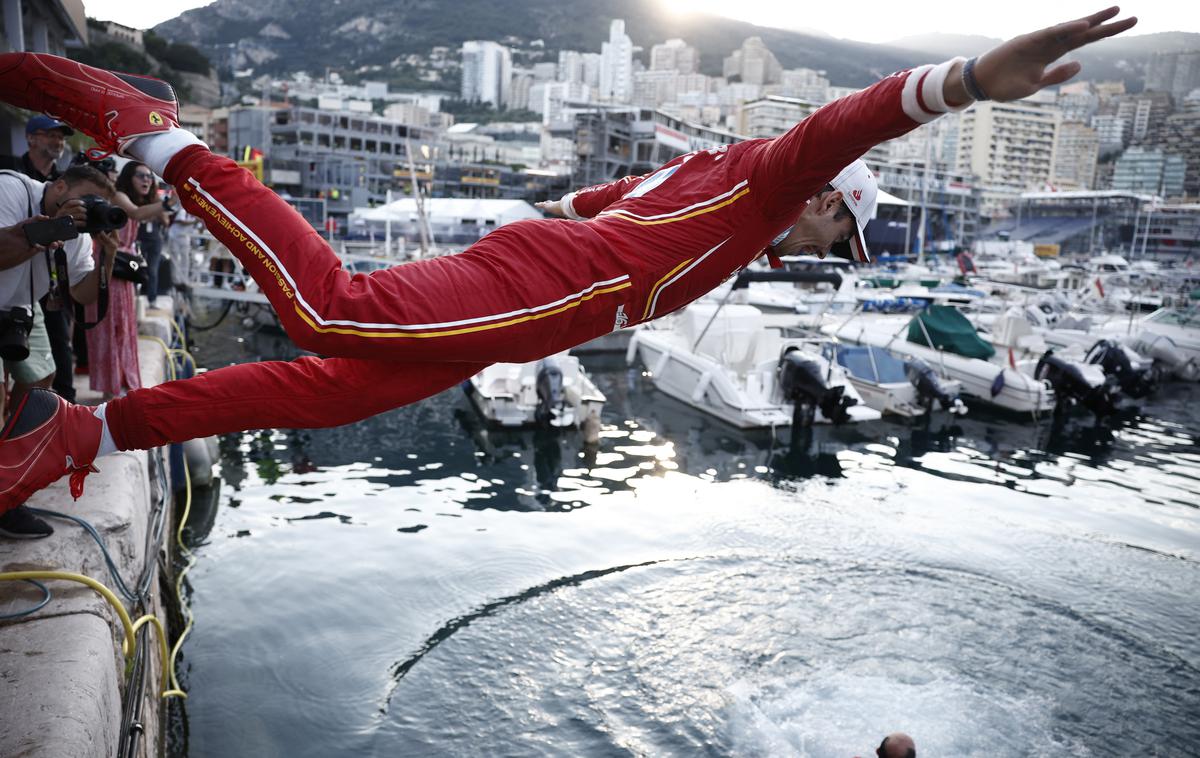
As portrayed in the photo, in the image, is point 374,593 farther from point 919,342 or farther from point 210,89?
point 210,89

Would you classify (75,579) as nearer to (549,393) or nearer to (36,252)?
(36,252)

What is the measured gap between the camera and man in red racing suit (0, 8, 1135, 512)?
8.56 ft

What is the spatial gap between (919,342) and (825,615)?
46.3ft

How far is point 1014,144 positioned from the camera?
474ft

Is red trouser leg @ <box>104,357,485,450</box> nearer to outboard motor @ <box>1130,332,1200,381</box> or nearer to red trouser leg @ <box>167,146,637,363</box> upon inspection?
red trouser leg @ <box>167,146,637,363</box>

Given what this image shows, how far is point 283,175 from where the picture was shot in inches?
3012

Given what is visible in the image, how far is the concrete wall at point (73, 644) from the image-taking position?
2406 millimetres

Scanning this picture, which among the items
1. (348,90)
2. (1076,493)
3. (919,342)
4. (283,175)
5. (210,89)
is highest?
(348,90)

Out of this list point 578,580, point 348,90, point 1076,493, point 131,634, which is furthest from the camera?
point 348,90

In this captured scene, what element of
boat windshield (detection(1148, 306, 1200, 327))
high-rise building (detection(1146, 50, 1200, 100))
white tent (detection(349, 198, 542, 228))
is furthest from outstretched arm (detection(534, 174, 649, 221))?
high-rise building (detection(1146, 50, 1200, 100))

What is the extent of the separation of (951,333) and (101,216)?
60.4 ft

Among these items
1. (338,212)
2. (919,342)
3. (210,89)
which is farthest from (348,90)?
(919,342)

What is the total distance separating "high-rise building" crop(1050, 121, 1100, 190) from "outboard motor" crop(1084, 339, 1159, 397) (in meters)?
162

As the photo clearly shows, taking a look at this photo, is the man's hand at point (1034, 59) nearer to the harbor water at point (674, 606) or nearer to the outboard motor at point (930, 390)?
the harbor water at point (674, 606)
